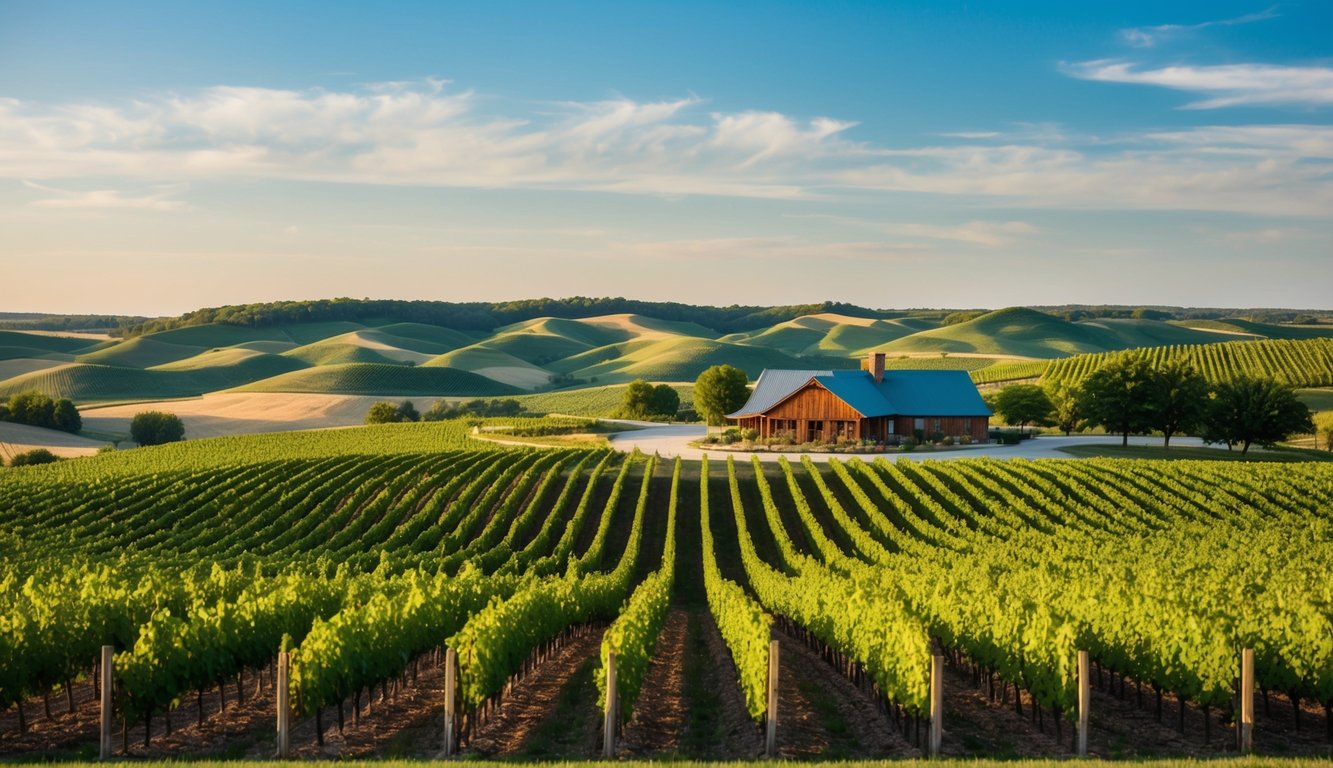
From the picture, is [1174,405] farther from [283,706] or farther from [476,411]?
[283,706]

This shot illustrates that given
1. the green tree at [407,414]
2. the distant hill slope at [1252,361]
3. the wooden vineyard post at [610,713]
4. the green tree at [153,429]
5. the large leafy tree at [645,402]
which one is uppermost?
the distant hill slope at [1252,361]

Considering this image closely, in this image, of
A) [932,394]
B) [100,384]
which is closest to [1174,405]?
[932,394]

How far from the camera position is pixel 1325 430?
75.5 meters

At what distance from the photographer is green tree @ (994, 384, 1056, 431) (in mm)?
79312

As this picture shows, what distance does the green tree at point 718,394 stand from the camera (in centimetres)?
8169

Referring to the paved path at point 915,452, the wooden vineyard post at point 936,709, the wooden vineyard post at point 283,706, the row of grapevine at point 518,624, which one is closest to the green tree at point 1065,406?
the paved path at point 915,452

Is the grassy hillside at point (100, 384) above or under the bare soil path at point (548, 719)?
under

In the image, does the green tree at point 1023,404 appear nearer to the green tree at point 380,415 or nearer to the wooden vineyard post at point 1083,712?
the green tree at point 380,415

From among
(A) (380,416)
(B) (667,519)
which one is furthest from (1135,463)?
(A) (380,416)

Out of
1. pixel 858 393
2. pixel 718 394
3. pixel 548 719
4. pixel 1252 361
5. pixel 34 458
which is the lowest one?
pixel 34 458

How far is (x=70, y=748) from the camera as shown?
14398mm

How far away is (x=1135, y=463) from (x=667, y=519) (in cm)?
2325

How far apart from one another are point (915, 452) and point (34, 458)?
6591 cm

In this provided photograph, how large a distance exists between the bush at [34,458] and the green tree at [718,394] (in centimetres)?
4808
